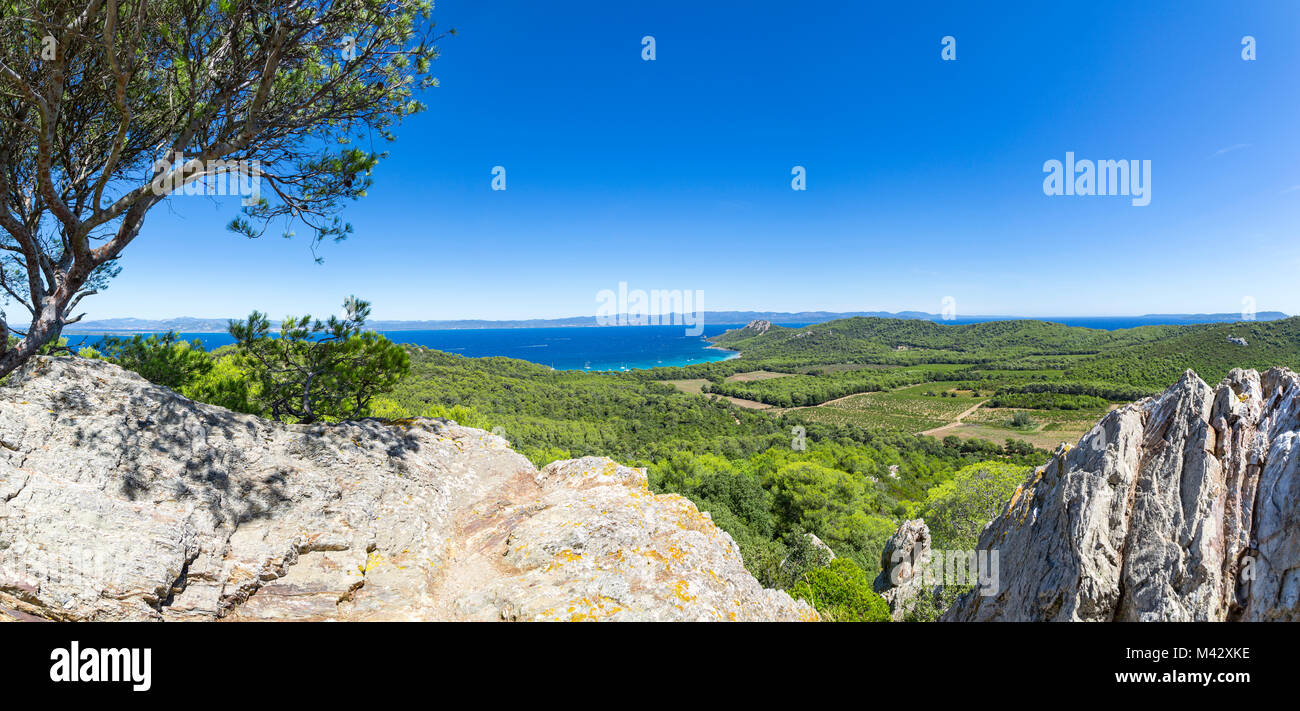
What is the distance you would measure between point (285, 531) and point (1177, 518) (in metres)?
12.5

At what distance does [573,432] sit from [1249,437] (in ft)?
194

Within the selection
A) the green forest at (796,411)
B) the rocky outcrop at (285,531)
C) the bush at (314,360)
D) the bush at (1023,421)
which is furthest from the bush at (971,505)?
the bush at (1023,421)

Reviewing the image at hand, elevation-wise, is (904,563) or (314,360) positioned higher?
(314,360)

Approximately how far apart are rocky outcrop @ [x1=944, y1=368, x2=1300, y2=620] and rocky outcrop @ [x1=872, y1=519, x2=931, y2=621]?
10.4 m

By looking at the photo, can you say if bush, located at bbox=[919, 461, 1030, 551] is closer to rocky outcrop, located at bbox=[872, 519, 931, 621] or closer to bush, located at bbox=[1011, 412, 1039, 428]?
rocky outcrop, located at bbox=[872, 519, 931, 621]

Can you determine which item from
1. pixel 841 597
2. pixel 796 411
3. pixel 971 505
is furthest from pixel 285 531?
pixel 796 411

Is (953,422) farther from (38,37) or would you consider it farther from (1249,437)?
(38,37)

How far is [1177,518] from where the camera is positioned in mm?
6762

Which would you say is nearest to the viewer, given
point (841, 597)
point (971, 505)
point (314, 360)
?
point (314, 360)

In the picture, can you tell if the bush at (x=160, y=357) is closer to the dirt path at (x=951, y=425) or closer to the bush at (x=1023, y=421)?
the dirt path at (x=951, y=425)

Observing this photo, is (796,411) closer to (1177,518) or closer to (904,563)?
(904,563)

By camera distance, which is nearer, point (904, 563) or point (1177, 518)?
point (1177, 518)
